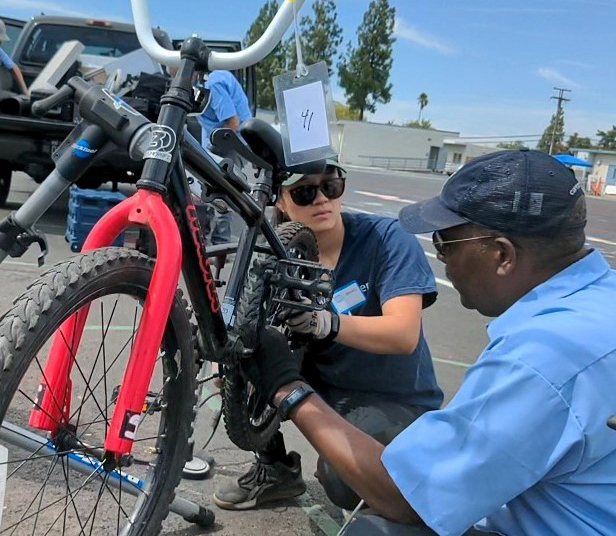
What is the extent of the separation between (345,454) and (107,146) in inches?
40.7

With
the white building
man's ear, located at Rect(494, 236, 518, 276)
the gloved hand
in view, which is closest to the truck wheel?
the gloved hand

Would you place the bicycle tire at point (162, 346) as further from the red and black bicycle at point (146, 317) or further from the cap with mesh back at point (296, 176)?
the cap with mesh back at point (296, 176)

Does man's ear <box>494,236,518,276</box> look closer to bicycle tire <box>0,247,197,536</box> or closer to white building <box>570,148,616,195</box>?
bicycle tire <box>0,247,197,536</box>

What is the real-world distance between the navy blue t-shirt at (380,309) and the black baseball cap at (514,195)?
0.80 m

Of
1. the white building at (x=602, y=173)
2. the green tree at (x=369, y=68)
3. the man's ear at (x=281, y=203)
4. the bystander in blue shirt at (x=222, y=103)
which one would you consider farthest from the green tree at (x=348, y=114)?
the man's ear at (x=281, y=203)

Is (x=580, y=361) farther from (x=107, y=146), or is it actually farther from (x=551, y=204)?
(x=107, y=146)

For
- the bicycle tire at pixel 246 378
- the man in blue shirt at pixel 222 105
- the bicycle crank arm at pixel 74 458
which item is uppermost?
the man in blue shirt at pixel 222 105

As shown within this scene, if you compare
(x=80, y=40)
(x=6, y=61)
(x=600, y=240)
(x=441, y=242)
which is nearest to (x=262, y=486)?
(x=441, y=242)

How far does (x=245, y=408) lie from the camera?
2.29 m

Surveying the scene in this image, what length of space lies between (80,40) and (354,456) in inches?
331

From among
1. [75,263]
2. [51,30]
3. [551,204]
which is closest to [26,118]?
[51,30]

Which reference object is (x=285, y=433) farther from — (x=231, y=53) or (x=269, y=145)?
(x=231, y=53)

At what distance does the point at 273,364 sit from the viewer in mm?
1982

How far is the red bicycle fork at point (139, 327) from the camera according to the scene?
1.66 meters
